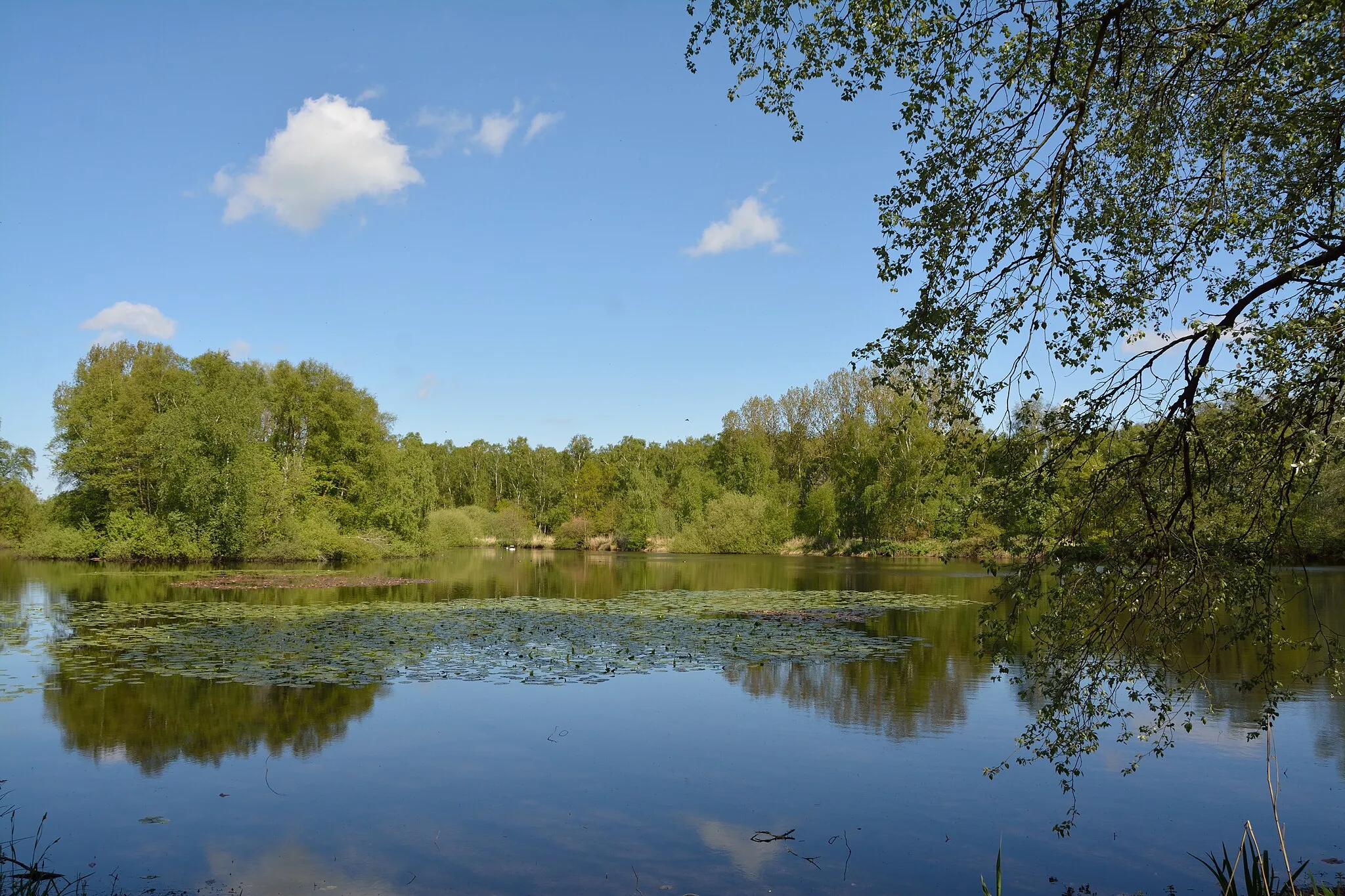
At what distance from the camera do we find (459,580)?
34.3 meters

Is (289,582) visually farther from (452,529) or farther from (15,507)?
(15,507)

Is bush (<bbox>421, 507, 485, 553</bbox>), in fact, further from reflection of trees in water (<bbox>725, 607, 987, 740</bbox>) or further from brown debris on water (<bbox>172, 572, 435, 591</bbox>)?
reflection of trees in water (<bbox>725, 607, 987, 740</bbox>)

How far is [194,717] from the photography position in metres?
10.8

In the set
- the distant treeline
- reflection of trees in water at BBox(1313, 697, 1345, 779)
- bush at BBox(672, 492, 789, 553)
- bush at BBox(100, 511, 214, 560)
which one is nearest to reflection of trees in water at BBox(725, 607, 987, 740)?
reflection of trees in water at BBox(1313, 697, 1345, 779)

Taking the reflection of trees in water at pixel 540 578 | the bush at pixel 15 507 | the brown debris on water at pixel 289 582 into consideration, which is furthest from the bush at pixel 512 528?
the brown debris on water at pixel 289 582

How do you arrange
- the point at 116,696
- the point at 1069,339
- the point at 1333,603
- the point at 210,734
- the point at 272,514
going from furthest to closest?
the point at 272,514
the point at 1333,603
the point at 116,696
the point at 210,734
the point at 1069,339

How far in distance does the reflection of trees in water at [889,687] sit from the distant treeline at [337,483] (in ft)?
51.7

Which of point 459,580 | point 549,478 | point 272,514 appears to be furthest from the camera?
point 549,478

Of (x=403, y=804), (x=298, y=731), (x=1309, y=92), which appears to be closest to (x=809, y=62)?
(x=1309, y=92)

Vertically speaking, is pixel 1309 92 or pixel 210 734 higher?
pixel 1309 92

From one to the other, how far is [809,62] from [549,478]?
77.8m

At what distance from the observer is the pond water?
6.77 m

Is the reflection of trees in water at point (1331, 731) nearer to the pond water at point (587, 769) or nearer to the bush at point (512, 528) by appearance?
the pond water at point (587, 769)

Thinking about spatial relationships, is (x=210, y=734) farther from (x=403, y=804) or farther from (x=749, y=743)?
(x=749, y=743)
